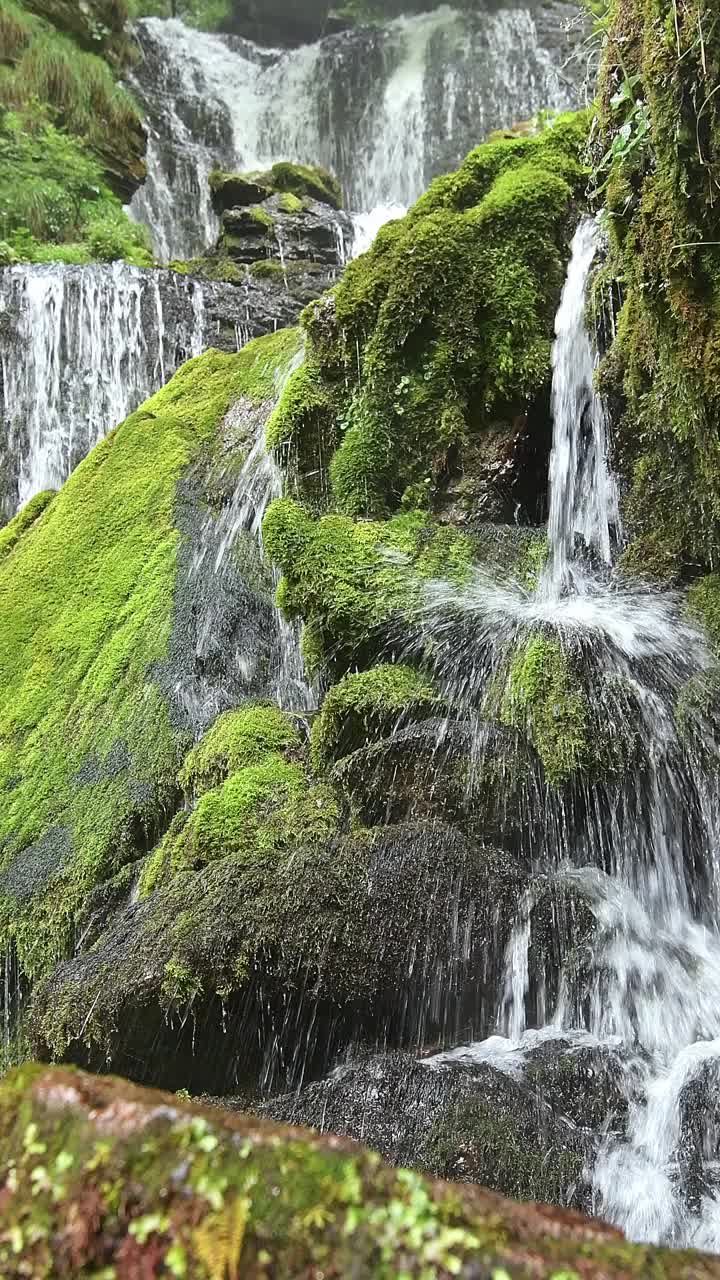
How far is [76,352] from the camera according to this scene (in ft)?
38.5

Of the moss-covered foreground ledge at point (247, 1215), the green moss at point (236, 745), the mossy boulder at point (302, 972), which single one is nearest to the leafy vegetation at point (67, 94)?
the green moss at point (236, 745)

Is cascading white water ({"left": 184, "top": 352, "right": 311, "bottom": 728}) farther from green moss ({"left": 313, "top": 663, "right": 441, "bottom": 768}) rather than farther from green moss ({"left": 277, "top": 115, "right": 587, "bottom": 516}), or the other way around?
green moss ({"left": 313, "top": 663, "right": 441, "bottom": 768})

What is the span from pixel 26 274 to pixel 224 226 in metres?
4.00

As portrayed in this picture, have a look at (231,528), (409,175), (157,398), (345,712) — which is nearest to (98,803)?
(345,712)

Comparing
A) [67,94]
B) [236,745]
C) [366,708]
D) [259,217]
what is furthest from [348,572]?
[67,94]

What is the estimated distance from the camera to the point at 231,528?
7.25 metres

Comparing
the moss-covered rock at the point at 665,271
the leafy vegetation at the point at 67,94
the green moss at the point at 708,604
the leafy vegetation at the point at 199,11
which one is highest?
the leafy vegetation at the point at 199,11

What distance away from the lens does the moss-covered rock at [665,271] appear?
3.73 metres

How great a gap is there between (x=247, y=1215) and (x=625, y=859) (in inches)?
130

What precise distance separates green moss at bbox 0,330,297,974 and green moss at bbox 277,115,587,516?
166 cm

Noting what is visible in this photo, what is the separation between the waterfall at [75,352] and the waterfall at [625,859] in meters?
7.64

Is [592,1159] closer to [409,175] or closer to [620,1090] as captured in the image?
[620,1090]

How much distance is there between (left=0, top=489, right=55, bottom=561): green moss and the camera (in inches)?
320

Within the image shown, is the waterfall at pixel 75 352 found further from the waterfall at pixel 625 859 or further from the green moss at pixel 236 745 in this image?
the waterfall at pixel 625 859
